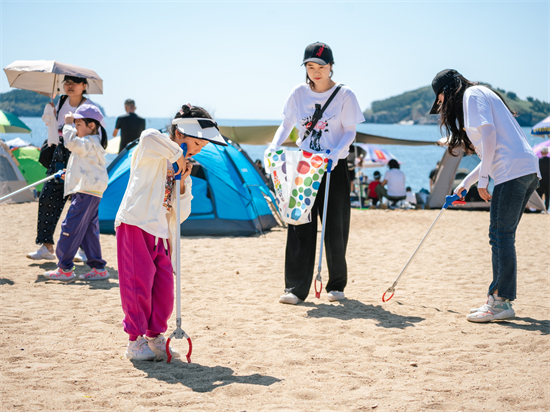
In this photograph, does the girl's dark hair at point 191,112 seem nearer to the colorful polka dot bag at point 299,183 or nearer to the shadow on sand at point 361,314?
the colorful polka dot bag at point 299,183

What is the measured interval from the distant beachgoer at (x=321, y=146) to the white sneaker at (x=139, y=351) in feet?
5.10

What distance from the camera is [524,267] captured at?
6004 millimetres

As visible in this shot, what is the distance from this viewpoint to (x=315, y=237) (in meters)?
4.42

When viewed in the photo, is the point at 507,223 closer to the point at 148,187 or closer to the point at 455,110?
the point at 455,110

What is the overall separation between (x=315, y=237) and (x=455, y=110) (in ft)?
4.77

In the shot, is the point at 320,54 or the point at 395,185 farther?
the point at 395,185

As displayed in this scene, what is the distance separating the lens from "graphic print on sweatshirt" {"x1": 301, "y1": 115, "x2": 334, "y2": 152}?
14.4ft

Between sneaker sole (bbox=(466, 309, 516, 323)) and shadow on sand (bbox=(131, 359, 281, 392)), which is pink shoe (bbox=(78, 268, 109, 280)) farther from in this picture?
sneaker sole (bbox=(466, 309, 516, 323))

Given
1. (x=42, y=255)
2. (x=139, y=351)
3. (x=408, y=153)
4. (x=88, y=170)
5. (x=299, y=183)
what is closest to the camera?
(x=139, y=351)

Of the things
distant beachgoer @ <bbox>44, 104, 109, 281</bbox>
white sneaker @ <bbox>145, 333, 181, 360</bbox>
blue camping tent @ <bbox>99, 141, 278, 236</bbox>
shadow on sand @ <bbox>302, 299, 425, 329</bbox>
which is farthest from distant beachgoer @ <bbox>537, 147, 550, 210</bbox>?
white sneaker @ <bbox>145, 333, 181, 360</bbox>

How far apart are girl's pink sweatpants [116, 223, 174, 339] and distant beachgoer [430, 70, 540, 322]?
85.8 inches

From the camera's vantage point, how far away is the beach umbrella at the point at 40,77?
18.7 ft

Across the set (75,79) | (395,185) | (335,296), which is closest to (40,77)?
(75,79)

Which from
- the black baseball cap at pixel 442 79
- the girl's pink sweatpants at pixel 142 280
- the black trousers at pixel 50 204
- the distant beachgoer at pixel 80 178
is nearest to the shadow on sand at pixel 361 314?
the girl's pink sweatpants at pixel 142 280
